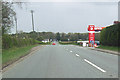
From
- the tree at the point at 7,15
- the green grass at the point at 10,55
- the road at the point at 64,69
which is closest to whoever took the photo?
the road at the point at 64,69

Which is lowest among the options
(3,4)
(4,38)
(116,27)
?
(4,38)

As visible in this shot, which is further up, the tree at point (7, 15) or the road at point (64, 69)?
the tree at point (7, 15)

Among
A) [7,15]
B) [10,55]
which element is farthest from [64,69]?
[7,15]

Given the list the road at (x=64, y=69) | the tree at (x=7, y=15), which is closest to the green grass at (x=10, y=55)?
the road at (x=64, y=69)

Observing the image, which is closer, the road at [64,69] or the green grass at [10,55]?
the road at [64,69]

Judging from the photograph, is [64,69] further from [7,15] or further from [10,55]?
[7,15]

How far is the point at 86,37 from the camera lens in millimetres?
128750

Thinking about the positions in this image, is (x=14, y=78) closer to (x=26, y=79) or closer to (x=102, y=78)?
(x=26, y=79)

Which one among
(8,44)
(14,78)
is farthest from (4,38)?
(14,78)

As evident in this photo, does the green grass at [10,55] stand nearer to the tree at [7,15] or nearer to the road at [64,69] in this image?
the road at [64,69]

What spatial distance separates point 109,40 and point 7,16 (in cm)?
1624

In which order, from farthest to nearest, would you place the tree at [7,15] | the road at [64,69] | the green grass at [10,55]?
the tree at [7,15] → the green grass at [10,55] → the road at [64,69]

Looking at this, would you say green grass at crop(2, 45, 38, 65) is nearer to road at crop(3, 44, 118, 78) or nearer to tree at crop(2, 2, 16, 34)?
road at crop(3, 44, 118, 78)

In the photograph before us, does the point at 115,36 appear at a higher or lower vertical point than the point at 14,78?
higher
